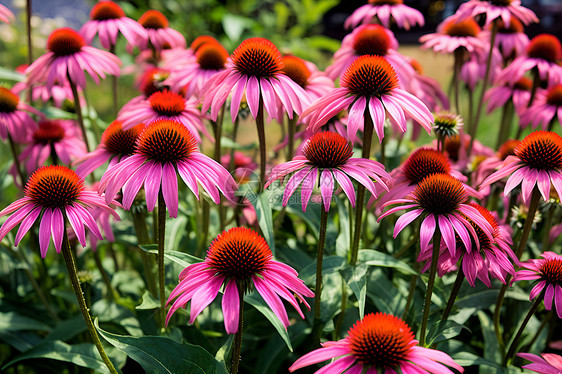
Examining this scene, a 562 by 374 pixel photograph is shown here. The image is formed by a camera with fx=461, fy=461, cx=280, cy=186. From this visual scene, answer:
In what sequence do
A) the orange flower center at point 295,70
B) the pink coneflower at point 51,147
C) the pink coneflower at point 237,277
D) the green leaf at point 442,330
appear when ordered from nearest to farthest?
the pink coneflower at point 237,277, the green leaf at point 442,330, the orange flower center at point 295,70, the pink coneflower at point 51,147

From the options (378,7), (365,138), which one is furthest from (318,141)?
(378,7)

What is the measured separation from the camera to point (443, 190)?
1.24 m

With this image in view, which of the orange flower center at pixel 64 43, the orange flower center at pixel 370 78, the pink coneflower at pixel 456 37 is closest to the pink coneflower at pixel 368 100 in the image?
the orange flower center at pixel 370 78

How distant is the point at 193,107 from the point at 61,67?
560 millimetres

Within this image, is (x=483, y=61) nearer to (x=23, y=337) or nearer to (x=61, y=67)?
(x=61, y=67)

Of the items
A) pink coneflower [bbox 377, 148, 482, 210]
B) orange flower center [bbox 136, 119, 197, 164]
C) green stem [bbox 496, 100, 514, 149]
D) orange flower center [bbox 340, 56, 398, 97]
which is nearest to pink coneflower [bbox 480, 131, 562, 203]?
pink coneflower [bbox 377, 148, 482, 210]

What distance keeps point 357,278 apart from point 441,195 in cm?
37

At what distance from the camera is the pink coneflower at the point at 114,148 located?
1.55m

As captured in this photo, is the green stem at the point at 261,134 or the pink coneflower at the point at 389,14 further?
the pink coneflower at the point at 389,14

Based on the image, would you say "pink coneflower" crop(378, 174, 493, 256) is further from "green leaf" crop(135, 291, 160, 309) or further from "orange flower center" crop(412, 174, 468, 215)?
"green leaf" crop(135, 291, 160, 309)

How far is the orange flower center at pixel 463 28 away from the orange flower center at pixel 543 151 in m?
1.05

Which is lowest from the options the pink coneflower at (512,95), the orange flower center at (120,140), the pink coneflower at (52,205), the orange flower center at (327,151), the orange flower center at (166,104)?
the pink coneflower at (52,205)

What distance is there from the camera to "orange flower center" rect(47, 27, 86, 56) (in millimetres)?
1868

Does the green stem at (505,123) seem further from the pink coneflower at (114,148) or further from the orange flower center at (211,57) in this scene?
the pink coneflower at (114,148)
